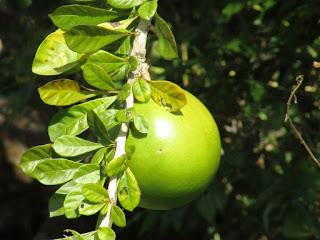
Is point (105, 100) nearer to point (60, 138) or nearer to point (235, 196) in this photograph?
point (60, 138)

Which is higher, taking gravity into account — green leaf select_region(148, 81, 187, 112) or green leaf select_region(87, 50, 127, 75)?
green leaf select_region(87, 50, 127, 75)

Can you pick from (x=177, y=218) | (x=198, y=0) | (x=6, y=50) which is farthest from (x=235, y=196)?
(x=6, y=50)

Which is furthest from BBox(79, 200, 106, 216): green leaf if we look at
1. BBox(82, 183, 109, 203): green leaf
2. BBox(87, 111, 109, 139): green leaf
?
BBox(87, 111, 109, 139): green leaf

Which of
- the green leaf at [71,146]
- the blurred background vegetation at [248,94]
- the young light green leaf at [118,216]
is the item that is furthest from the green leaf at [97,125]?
the blurred background vegetation at [248,94]

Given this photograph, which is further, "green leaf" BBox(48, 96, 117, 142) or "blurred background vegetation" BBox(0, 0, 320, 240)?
"blurred background vegetation" BBox(0, 0, 320, 240)

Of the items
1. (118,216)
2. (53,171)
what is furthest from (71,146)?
(118,216)

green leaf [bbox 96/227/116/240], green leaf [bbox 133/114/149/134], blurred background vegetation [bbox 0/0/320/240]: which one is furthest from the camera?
blurred background vegetation [bbox 0/0/320/240]

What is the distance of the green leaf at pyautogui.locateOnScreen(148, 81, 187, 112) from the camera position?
2.81 feet

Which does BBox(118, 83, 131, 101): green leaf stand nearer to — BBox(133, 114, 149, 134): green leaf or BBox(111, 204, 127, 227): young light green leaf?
BBox(133, 114, 149, 134): green leaf

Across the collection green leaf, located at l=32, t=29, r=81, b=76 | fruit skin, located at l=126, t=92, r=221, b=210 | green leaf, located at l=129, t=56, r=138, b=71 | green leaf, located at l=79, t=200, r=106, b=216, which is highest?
green leaf, located at l=32, t=29, r=81, b=76

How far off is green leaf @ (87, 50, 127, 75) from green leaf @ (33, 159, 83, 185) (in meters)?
0.20

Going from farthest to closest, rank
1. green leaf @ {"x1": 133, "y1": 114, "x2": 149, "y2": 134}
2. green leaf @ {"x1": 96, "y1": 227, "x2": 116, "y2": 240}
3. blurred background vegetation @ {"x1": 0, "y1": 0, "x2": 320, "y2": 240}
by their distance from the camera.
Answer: blurred background vegetation @ {"x1": 0, "y1": 0, "x2": 320, "y2": 240}, green leaf @ {"x1": 133, "y1": 114, "x2": 149, "y2": 134}, green leaf @ {"x1": 96, "y1": 227, "x2": 116, "y2": 240}

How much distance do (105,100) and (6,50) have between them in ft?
4.88

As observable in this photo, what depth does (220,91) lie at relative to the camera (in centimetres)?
166
